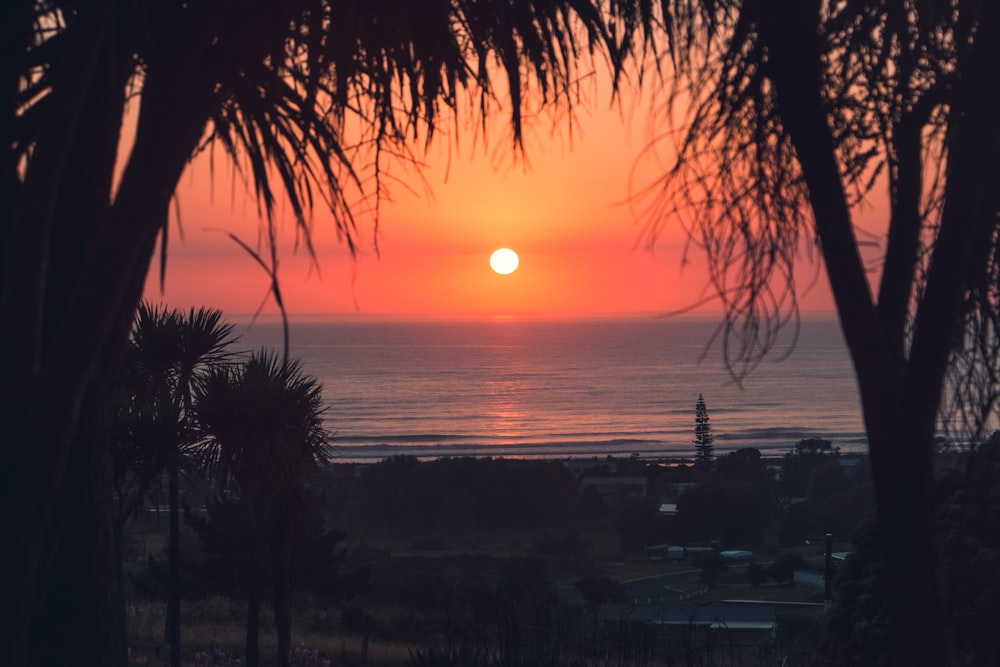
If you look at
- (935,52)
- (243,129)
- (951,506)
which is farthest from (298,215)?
(951,506)

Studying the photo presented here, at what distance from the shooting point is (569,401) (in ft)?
248

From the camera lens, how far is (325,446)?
1317 centimetres

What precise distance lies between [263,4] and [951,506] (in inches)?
207

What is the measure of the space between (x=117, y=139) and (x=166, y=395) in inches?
362

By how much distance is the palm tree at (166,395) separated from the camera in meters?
11.3

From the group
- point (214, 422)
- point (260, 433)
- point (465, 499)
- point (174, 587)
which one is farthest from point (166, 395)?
point (465, 499)

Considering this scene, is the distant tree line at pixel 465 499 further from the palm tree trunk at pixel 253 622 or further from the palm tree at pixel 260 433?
the palm tree trunk at pixel 253 622

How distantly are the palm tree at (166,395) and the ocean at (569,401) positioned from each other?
1864 centimetres

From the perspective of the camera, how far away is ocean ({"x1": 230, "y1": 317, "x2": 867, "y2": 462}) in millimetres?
55625

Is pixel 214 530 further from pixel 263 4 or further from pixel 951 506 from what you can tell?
pixel 263 4

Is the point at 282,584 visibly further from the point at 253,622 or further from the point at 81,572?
the point at 81,572

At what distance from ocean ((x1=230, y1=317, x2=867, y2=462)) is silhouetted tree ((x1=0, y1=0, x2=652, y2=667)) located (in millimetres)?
24086

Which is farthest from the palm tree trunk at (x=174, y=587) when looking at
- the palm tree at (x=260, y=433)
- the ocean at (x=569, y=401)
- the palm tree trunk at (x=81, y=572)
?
the ocean at (x=569, y=401)

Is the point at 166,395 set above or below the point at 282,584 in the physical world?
above
